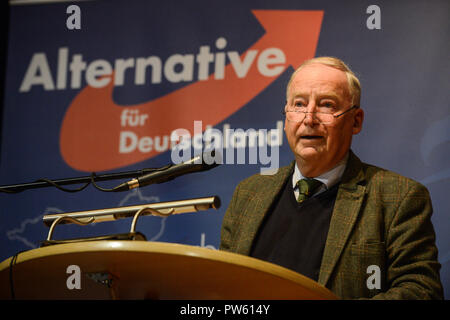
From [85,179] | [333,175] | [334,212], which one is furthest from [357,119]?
[85,179]

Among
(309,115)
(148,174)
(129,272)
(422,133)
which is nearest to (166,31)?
(309,115)

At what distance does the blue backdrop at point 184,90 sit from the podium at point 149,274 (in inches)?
67.2

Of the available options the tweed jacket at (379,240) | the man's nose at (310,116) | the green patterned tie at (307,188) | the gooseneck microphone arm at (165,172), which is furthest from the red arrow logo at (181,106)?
the gooseneck microphone arm at (165,172)

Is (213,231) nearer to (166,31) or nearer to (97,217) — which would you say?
(166,31)

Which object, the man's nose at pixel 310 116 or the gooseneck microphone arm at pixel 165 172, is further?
the man's nose at pixel 310 116

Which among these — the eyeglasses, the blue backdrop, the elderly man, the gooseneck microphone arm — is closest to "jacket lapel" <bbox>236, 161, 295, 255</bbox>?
the elderly man

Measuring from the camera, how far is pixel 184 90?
3301 millimetres

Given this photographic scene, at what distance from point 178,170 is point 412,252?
2.89 feet

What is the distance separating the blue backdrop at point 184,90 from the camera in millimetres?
2951

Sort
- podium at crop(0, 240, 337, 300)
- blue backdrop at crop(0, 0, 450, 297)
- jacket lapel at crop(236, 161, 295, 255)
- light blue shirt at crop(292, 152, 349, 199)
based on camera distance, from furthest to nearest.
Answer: blue backdrop at crop(0, 0, 450, 297)
light blue shirt at crop(292, 152, 349, 199)
jacket lapel at crop(236, 161, 295, 255)
podium at crop(0, 240, 337, 300)

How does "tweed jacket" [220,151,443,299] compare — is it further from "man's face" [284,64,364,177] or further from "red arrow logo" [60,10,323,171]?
"red arrow logo" [60,10,323,171]

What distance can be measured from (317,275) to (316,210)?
317 mm

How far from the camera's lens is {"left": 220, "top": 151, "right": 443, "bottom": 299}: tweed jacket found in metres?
1.86

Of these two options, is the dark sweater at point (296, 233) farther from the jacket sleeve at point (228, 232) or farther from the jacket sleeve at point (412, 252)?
the jacket sleeve at point (412, 252)
